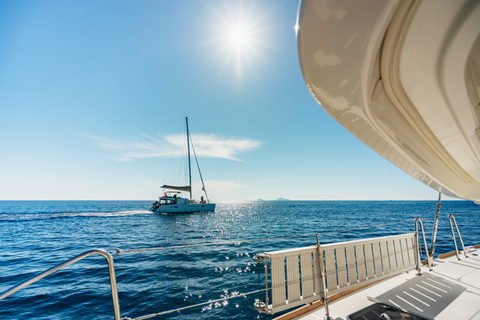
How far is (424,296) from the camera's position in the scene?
10.3 feet

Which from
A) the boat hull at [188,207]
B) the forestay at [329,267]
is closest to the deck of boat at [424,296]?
the forestay at [329,267]

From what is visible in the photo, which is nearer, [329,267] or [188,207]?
[329,267]

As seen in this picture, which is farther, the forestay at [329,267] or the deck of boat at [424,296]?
the deck of boat at [424,296]

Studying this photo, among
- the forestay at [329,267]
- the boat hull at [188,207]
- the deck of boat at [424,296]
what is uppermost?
the forestay at [329,267]

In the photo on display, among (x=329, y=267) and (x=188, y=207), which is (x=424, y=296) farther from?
(x=188, y=207)

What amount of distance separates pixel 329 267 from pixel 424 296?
1749 millimetres

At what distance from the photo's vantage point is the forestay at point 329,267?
98.5 inches

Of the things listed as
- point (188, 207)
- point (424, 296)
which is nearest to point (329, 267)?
point (424, 296)

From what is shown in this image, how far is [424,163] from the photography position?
1.75 metres

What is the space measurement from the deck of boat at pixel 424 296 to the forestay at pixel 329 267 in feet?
0.67

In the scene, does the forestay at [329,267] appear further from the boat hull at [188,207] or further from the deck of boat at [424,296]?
the boat hull at [188,207]

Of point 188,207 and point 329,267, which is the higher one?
point 329,267

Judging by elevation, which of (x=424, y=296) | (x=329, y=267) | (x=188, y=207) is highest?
(x=329, y=267)

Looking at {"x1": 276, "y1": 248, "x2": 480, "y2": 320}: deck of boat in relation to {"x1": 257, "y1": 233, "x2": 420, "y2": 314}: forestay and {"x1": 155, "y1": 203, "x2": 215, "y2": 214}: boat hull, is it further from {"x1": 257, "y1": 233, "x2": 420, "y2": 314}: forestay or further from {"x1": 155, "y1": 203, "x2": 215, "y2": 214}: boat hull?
{"x1": 155, "y1": 203, "x2": 215, "y2": 214}: boat hull
